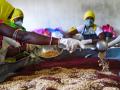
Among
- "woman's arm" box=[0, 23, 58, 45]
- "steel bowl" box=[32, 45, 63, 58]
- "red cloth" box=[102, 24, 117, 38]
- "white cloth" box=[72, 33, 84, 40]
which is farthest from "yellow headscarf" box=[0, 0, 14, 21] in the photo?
"red cloth" box=[102, 24, 117, 38]

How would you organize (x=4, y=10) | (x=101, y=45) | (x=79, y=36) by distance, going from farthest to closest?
(x=79, y=36) < (x=4, y=10) < (x=101, y=45)

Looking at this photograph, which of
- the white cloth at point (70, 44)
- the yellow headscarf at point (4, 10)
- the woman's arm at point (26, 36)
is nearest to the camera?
the white cloth at point (70, 44)

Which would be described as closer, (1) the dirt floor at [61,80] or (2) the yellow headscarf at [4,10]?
(1) the dirt floor at [61,80]

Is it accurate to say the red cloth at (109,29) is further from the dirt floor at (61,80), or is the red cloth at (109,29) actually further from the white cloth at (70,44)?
the white cloth at (70,44)

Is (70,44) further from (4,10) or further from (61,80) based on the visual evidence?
(4,10)

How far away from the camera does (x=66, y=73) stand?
2.05 m

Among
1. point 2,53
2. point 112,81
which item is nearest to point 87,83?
point 112,81

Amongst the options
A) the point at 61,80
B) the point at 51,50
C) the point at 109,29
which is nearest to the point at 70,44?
the point at 51,50

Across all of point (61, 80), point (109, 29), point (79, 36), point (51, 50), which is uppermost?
point (109, 29)

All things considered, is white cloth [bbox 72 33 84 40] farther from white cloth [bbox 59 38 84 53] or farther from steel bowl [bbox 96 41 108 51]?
white cloth [bbox 59 38 84 53]

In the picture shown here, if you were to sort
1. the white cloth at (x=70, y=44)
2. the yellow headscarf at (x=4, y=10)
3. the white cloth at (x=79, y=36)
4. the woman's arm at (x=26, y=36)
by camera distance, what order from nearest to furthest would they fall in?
the white cloth at (x=70, y=44)
the woman's arm at (x=26, y=36)
the yellow headscarf at (x=4, y=10)
the white cloth at (x=79, y=36)

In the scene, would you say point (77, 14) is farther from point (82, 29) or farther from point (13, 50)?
point (13, 50)

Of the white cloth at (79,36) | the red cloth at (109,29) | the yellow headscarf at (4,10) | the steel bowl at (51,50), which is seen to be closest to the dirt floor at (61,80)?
the steel bowl at (51,50)

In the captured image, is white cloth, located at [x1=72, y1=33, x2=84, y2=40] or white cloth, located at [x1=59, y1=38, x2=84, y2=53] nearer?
white cloth, located at [x1=59, y1=38, x2=84, y2=53]
